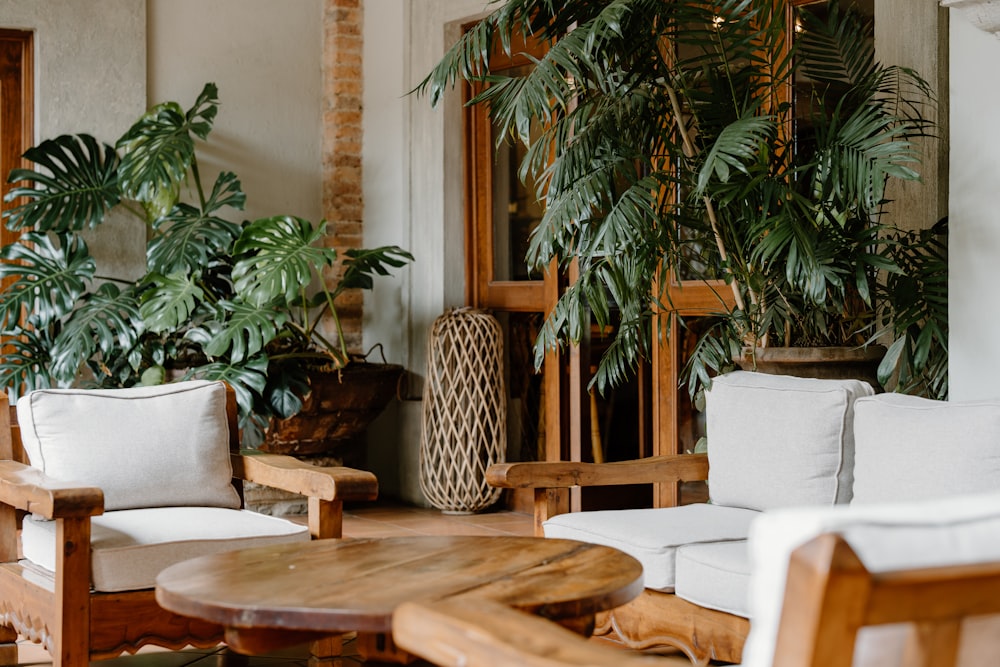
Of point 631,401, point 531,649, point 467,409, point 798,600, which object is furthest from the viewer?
point 467,409

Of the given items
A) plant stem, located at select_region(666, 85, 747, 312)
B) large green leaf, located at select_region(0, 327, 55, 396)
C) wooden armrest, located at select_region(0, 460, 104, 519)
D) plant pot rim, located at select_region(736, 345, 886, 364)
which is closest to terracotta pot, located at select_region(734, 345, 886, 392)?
plant pot rim, located at select_region(736, 345, 886, 364)

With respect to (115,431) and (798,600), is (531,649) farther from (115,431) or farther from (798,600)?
(115,431)

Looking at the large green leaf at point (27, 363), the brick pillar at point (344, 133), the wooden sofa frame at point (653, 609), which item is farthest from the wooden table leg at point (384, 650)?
the brick pillar at point (344, 133)

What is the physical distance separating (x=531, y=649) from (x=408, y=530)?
4456 millimetres

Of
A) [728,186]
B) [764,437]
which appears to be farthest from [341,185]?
[764,437]

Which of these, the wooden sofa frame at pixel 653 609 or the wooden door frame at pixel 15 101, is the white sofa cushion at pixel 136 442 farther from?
the wooden door frame at pixel 15 101

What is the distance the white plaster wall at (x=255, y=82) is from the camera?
6602mm

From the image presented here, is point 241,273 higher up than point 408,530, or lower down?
higher up

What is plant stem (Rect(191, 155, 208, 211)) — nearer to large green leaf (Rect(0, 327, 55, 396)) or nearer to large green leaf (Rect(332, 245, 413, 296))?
large green leaf (Rect(332, 245, 413, 296))

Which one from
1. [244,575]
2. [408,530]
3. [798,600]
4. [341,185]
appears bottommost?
[408,530]

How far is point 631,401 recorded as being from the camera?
18.4 ft

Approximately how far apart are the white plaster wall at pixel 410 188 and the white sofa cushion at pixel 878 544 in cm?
538

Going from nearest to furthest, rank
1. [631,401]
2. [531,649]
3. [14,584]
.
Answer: [531,649], [14,584], [631,401]

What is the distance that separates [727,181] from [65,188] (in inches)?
143
